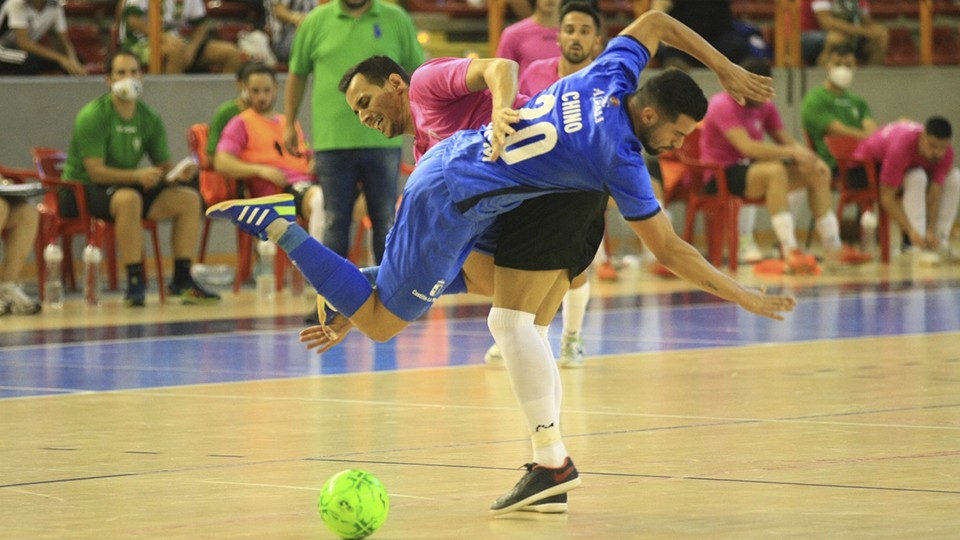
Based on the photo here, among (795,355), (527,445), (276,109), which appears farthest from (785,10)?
(527,445)

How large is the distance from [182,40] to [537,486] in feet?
38.9

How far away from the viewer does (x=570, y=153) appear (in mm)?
4715

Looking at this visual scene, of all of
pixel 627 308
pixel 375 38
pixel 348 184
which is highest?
pixel 375 38

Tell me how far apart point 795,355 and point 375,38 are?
361cm

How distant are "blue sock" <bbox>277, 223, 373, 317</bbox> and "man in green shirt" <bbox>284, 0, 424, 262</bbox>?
522 centimetres

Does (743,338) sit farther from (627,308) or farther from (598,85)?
(598,85)

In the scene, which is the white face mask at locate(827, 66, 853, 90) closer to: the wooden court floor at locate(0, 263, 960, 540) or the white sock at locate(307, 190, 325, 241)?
the wooden court floor at locate(0, 263, 960, 540)

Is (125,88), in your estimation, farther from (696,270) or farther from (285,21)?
(696,270)

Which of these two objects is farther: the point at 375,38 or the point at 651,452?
the point at 375,38

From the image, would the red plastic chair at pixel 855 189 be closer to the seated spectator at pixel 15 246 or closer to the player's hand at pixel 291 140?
the player's hand at pixel 291 140

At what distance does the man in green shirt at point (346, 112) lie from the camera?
34.6 feet

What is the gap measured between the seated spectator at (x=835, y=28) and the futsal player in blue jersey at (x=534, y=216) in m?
13.6

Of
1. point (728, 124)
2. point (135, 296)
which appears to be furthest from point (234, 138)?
point (728, 124)

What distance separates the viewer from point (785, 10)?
1802 centimetres
